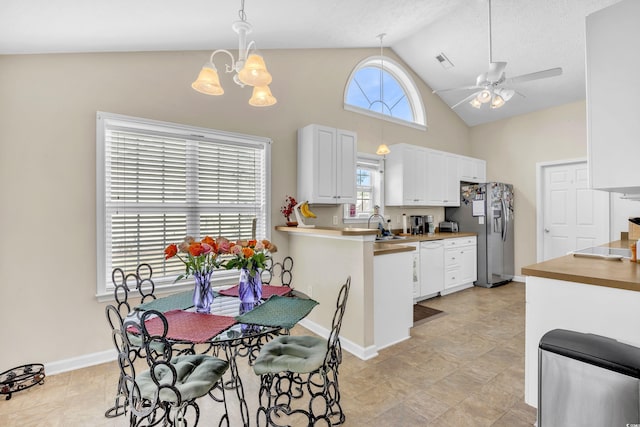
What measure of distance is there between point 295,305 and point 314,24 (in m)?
2.91

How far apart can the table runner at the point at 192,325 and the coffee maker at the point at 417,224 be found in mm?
3931

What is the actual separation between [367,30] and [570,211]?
4398 millimetres

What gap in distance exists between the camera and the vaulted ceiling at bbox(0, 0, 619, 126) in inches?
83.4

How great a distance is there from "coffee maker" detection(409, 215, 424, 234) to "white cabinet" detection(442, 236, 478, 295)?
1.73 ft

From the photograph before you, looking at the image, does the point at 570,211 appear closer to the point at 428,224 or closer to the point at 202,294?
the point at 428,224

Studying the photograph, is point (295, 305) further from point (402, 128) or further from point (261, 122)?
point (402, 128)

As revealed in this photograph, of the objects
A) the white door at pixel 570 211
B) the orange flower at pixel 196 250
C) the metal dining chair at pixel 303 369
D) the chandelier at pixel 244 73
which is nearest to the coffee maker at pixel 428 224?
the white door at pixel 570 211

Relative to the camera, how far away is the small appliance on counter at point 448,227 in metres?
5.32

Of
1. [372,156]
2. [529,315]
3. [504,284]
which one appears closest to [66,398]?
[529,315]

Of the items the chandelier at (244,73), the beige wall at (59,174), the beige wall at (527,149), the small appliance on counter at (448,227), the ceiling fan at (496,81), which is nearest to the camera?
the chandelier at (244,73)

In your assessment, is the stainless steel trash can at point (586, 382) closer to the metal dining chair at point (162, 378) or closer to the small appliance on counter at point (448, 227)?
the metal dining chair at point (162, 378)

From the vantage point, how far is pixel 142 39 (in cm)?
259

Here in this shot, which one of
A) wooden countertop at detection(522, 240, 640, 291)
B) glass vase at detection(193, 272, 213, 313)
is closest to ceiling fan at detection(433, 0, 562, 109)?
wooden countertop at detection(522, 240, 640, 291)

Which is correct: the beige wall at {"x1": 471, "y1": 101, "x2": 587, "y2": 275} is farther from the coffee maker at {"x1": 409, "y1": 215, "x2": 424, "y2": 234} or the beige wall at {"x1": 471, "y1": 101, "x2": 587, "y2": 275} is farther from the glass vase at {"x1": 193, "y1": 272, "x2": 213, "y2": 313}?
the glass vase at {"x1": 193, "y1": 272, "x2": 213, "y2": 313}
